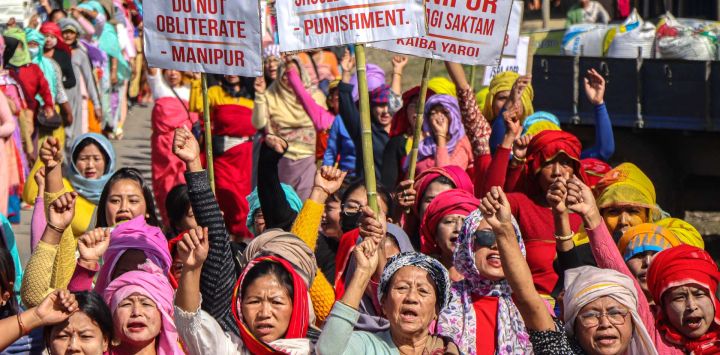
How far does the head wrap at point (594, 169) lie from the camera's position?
802cm

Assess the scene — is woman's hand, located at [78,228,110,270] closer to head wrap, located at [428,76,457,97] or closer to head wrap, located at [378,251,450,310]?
head wrap, located at [378,251,450,310]

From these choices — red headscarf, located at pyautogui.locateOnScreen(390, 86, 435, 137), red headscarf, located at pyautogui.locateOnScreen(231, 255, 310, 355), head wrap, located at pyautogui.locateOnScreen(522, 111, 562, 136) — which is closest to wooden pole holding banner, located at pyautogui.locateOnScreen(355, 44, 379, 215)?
red headscarf, located at pyautogui.locateOnScreen(231, 255, 310, 355)

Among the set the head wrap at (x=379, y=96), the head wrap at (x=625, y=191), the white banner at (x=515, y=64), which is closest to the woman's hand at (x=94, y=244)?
the head wrap at (x=625, y=191)

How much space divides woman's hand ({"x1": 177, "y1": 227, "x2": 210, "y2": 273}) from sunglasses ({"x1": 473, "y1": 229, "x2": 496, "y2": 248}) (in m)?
1.04

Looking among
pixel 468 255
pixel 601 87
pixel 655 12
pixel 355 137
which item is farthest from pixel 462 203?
pixel 655 12

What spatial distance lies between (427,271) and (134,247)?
129 centimetres

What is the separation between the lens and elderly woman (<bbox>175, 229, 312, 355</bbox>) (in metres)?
5.08

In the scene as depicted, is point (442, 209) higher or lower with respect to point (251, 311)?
higher

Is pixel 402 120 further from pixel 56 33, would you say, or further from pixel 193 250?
pixel 56 33

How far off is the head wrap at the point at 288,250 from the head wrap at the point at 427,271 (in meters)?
0.36

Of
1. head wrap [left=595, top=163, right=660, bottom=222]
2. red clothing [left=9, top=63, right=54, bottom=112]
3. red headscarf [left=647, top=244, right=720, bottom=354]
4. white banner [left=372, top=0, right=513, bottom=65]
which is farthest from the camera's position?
red clothing [left=9, top=63, right=54, bottom=112]

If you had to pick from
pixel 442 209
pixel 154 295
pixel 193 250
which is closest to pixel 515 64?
pixel 442 209

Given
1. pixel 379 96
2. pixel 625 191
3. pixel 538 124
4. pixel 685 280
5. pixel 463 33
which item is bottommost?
pixel 685 280

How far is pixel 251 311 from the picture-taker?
5.21 m
